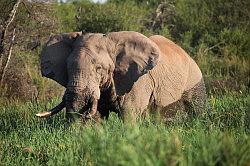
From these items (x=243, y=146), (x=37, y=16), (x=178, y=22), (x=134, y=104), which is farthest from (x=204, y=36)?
(x=243, y=146)

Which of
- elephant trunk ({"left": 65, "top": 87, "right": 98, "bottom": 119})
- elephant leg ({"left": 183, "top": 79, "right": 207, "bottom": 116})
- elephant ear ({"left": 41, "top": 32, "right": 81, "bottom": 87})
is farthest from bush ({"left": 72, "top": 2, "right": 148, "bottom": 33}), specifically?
elephant trunk ({"left": 65, "top": 87, "right": 98, "bottom": 119})

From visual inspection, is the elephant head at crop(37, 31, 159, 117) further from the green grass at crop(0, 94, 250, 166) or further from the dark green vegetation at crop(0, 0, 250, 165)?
the green grass at crop(0, 94, 250, 166)

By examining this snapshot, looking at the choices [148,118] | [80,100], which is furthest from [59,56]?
[148,118]

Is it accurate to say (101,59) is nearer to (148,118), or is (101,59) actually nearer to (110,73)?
(110,73)

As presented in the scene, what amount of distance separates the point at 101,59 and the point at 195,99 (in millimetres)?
2639

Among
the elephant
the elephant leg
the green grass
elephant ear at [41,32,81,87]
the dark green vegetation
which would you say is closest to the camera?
the green grass

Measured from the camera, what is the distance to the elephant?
22.8ft

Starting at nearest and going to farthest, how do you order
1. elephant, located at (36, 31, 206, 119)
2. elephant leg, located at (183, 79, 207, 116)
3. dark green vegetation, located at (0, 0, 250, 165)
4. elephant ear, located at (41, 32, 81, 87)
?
dark green vegetation, located at (0, 0, 250, 165) → elephant, located at (36, 31, 206, 119) → elephant ear, located at (41, 32, 81, 87) → elephant leg, located at (183, 79, 207, 116)

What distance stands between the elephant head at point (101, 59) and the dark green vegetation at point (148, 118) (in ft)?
1.59

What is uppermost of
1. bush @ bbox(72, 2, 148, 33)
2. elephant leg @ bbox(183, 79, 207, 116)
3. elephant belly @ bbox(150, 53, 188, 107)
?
elephant belly @ bbox(150, 53, 188, 107)

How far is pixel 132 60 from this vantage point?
7.82 m

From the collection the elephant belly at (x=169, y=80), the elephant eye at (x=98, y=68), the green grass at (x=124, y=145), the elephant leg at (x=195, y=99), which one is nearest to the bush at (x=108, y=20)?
the elephant leg at (x=195, y=99)

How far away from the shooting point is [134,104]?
789 cm

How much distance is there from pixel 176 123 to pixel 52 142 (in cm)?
201
